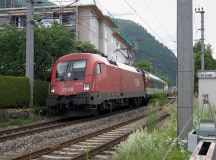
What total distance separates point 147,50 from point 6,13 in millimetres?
31213

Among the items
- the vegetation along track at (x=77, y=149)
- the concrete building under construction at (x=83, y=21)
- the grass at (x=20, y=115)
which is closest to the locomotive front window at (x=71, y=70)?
the grass at (x=20, y=115)

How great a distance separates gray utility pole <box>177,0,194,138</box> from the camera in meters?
7.70

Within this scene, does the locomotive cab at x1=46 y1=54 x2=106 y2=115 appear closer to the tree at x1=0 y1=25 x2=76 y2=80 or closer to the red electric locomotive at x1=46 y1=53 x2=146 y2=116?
the red electric locomotive at x1=46 y1=53 x2=146 y2=116

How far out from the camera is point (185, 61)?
25.3 feet

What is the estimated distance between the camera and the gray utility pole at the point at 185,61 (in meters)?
7.70

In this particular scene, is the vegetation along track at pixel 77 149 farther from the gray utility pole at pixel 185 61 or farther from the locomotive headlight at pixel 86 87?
the locomotive headlight at pixel 86 87

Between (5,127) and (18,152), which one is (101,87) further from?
(18,152)

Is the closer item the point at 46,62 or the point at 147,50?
the point at 46,62

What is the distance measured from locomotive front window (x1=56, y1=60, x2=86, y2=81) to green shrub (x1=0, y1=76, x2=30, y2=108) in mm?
2191

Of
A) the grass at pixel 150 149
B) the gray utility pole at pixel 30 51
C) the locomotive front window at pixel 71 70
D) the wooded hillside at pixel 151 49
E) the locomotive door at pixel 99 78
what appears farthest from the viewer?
the wooded hillside at pixel 151 49

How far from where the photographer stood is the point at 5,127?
14812 millimetres

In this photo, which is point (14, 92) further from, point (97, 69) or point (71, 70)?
point (97, 69)

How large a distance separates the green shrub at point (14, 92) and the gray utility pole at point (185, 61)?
37.8ft

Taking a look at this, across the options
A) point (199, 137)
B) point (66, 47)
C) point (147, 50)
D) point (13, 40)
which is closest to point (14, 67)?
point (13, 40)
